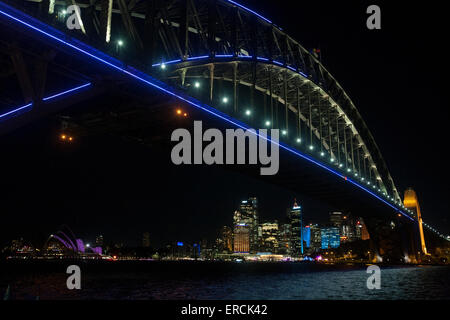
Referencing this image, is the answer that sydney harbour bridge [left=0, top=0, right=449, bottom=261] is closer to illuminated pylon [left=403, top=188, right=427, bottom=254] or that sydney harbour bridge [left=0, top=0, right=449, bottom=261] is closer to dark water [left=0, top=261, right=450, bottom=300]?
dark water [left=0, top=261, right=450, bottom=300]

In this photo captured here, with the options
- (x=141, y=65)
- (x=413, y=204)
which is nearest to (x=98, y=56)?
(x=141, y=65)

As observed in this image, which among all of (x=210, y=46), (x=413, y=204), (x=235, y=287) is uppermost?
(x=210, y=46)

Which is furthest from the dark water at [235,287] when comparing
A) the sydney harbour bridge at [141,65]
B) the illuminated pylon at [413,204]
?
the illuminated pylon at [413,204]

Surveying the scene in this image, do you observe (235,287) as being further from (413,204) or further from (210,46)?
(413,204)

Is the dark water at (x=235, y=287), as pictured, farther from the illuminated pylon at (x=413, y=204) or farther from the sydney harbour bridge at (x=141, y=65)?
the illuminated pylon at (x=413, y=204)

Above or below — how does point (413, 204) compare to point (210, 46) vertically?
below

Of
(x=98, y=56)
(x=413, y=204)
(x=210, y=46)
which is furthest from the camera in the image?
(x=413, y=204)

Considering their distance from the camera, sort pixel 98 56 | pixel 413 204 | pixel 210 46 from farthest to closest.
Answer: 1. pixel 413 204
2. pixel 210 46
3. pixel 98 56

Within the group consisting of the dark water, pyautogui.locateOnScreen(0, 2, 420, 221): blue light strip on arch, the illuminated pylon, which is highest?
pyautogui.locateOnScreen(0, 2, 420, 221): blue light strip on arch

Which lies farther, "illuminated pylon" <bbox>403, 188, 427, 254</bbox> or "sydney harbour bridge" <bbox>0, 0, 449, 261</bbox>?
"illuminated pylon" <bbox>403, 188, 427, 254</bbox>

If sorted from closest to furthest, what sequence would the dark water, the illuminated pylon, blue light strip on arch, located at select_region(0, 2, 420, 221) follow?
blue light strip on arch, located at select_region(0, 2, 420, 221), the dark water, the illuminated pylon

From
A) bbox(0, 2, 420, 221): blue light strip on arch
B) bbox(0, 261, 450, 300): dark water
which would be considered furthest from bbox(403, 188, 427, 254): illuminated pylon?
bbox(0, 2, 420, 221): blue light strip on arch

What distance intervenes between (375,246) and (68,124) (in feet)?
249
